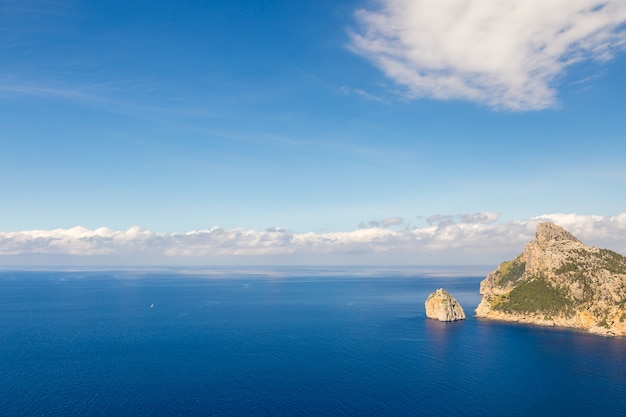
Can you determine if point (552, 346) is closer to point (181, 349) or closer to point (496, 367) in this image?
point (496, 367)

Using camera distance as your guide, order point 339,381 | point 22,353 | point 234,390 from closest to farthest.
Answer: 1. point 234,390
2. point 339,381
3. point 22,353

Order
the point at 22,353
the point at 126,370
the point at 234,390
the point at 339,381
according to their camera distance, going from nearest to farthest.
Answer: the point at 234,390 → the point at 339,381 → the point at 126,370 → the point at 22,353

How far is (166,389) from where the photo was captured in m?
138

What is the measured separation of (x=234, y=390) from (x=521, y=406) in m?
90.8

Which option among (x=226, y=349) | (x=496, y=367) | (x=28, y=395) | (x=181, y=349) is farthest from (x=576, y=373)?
(x=28, y=395)

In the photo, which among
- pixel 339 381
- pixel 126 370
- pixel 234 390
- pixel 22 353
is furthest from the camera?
pixel 22 353

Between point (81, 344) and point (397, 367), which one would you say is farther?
point (81, 344)

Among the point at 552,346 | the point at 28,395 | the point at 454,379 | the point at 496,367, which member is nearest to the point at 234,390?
the point at 28,395

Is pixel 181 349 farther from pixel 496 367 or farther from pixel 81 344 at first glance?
pixel 496 367

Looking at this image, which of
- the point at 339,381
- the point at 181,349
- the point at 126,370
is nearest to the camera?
the point at 339,381

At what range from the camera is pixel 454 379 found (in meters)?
150

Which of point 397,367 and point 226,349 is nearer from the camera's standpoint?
point 397,367

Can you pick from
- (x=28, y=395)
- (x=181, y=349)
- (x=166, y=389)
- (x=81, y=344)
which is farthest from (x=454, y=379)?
(x=81, y=344)

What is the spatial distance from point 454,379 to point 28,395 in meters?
143
